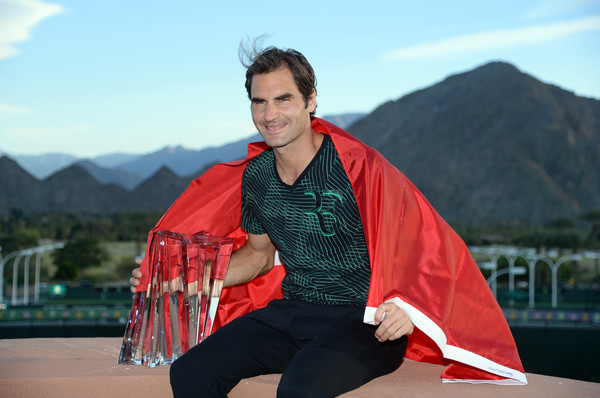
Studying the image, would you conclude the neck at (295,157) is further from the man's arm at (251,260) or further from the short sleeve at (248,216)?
the man's arm at (251,260)

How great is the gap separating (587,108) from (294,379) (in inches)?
5457

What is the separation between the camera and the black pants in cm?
258

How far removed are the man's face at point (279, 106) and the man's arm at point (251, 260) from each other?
67 centimetres

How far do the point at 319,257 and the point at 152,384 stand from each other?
93 cm

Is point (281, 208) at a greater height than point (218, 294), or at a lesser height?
greater

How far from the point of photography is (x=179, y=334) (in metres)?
3.43

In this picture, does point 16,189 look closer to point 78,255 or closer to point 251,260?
point 78,255

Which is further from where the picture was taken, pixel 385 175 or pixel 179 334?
pixel 179 334

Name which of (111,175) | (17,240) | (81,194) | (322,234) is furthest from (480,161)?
(322,234)

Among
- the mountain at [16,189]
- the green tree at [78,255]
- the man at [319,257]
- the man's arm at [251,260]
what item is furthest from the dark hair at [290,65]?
the mountain at [16,189]

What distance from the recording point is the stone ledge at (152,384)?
2818 mm

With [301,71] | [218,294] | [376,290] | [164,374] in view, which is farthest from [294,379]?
[301,71]

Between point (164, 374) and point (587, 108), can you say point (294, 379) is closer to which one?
point (164, 374)

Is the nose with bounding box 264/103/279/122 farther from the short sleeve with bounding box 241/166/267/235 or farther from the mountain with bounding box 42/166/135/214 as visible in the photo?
the mountain with bounding box 42/166/135/214
